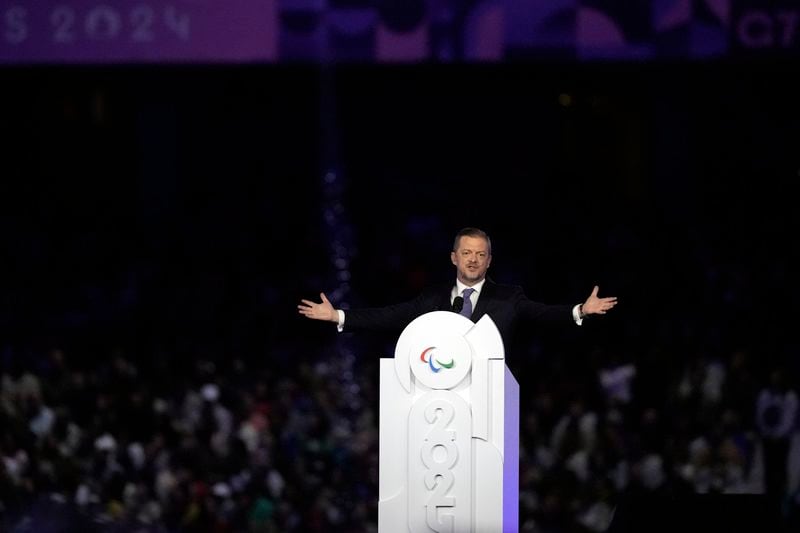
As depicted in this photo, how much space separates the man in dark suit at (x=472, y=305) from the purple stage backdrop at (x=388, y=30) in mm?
6653

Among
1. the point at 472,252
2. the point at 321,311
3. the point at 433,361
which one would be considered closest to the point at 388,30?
the point at 321,311

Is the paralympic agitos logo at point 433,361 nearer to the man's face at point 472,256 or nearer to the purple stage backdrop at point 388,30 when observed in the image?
the man's face at point 472,256

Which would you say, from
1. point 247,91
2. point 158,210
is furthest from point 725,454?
point 247,91

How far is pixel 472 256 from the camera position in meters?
5.29

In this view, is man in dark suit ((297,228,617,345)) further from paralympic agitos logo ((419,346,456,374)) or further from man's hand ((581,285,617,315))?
paralympic agitos logo ((419,346,456,374))

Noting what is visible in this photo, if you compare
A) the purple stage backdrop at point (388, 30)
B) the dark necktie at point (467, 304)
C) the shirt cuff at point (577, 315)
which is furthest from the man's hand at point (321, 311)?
the purple stage backdrop at point (388, 30)

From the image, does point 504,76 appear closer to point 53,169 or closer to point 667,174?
point 667,174

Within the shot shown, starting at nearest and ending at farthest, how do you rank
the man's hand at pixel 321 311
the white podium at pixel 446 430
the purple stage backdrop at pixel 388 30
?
1. the white podium at pixel 446 430
2. the man's hand at pixel 321 311
3. the purple stage backdrop at pixel 388 30

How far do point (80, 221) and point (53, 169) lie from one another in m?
1.71

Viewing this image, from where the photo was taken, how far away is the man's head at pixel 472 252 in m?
5.28

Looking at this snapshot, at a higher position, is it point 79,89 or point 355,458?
point 79,89

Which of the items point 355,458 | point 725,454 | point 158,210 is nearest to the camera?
point 725,454

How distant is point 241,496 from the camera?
1126 centimetres

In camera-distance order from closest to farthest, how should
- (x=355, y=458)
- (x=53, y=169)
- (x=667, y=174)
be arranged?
(x=355, y=458), (x=667, y=174), (x=53, y=169)
